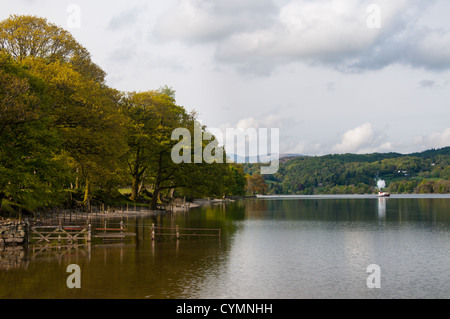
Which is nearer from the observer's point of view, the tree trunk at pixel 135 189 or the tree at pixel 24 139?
the tree at pixel 24 139

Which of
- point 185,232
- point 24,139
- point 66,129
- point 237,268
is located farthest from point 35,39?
point 237,268

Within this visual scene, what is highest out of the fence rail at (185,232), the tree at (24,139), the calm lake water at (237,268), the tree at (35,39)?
the tree at (35,39)

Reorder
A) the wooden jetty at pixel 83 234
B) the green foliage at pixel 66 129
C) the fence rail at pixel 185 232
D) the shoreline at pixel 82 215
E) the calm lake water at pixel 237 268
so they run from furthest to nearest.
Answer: the shoreline at pixel 82 215 → the fence rail at pixel 185 232 → the green foliage at pixel 66 129 → the wooden jetty at pixel 83 234 → the calm lake water at pixel 237 268

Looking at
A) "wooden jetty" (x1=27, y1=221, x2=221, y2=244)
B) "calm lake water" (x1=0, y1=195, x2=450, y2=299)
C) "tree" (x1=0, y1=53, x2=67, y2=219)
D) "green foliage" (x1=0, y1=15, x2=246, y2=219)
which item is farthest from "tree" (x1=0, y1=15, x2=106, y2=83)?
"calm lake water" (x1=0, y1=195, x2=450, y2=299)

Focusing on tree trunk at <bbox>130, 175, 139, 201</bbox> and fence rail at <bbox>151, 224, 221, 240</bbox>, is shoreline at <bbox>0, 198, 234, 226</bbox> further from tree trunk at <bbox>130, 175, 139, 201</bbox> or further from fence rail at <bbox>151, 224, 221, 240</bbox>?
fence rail at <bbox>151, 224, 221, 240</bbox>

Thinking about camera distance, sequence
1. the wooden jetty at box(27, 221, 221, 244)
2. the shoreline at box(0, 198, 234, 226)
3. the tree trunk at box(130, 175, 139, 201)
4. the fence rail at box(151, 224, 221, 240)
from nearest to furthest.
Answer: the wooden jetty at box(27, 221, 221, 244) < the fence rail at box(151, 224, 221, 240) < the shoreline at box(0, 198, 234, 226) < the tree trunk at box(130, 175, 139, 201)

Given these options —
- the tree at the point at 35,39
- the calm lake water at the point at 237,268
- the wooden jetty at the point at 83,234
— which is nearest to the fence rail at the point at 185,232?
the wooden jetty at the point at 83,234

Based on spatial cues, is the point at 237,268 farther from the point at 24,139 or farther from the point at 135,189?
the point at 135,189

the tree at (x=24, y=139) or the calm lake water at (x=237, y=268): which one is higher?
the tree at (x=24, y=139)


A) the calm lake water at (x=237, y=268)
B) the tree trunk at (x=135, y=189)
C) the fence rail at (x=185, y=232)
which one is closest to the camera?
the calm lake water at (x=237, y=268)

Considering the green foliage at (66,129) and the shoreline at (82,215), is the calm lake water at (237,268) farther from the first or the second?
the shoreline at (82,215)

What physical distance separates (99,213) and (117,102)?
22349 millimetres
